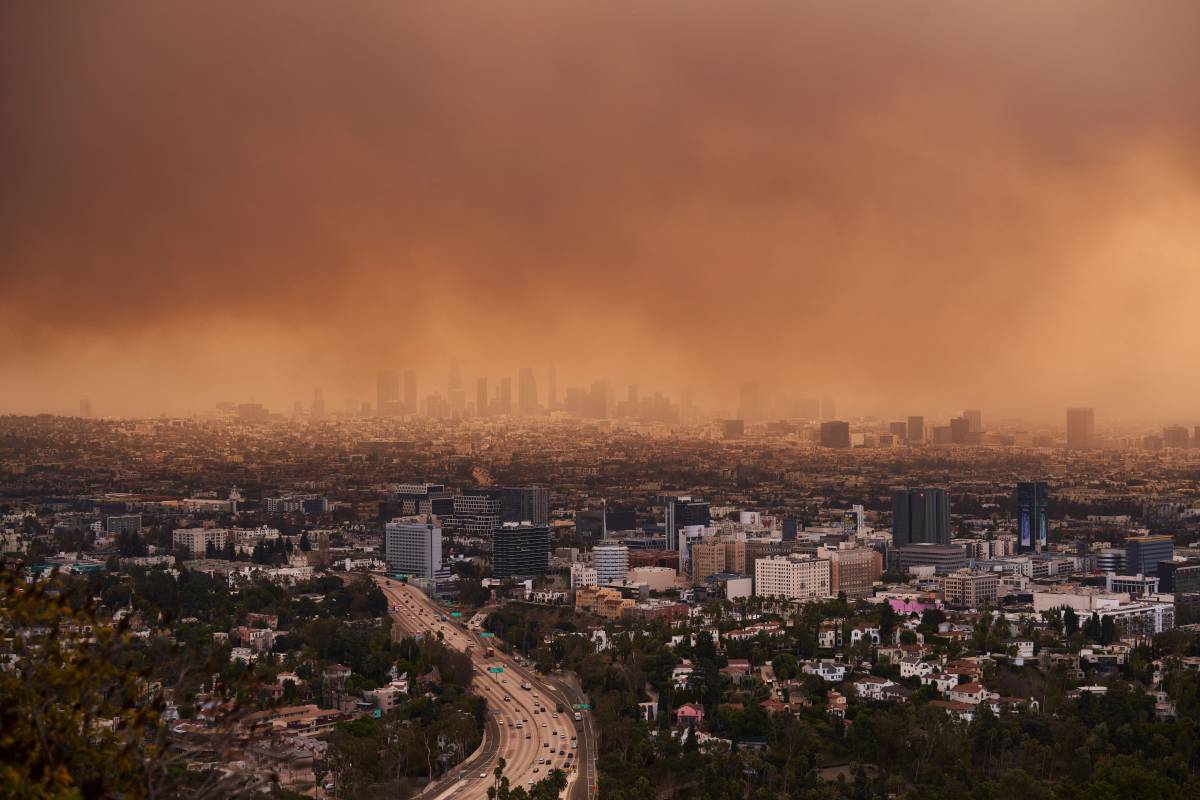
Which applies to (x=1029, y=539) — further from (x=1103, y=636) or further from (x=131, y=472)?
(x=131, y=472)

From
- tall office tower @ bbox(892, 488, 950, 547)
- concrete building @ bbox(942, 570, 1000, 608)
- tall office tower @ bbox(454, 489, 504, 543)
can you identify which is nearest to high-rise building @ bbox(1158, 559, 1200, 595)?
concrete building @ bbox(942, 570, 1000, 608)

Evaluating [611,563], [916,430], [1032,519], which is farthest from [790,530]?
[916,430]

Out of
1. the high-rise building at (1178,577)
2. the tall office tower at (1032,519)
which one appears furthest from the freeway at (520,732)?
the tall office tower at (1032,519)

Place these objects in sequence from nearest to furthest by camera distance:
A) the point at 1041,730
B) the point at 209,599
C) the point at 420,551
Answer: the point at 1041,730, the point at 209,599, the point at 420,551

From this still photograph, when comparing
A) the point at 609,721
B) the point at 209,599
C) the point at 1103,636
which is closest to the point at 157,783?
the point at 609,721

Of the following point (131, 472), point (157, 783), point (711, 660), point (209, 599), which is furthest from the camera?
point (131, 472)

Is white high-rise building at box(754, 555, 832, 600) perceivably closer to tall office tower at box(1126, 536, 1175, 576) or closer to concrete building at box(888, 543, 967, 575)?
concrete building at box(888, 543, 967, 575)
